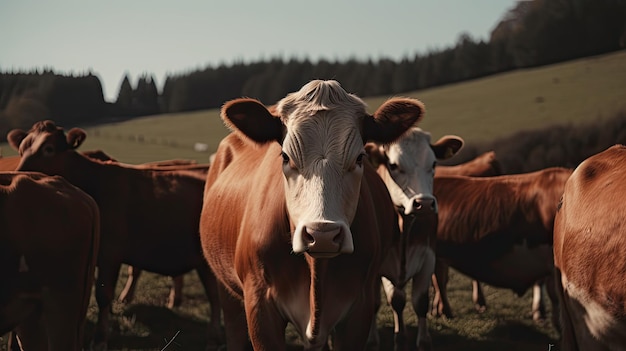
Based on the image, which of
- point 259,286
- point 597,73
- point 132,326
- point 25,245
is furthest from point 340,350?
point 597,73

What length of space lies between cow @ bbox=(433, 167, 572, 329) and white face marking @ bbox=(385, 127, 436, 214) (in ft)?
5.91

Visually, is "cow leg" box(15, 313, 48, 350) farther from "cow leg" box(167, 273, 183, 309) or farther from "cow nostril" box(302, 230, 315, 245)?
"cow leg" box(167, 273, 183, 309)

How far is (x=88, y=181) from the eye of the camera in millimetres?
8750

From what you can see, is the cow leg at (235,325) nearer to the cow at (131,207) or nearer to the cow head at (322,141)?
the cow head at (322,141)

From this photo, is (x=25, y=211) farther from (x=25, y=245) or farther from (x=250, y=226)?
(x=250, y=226)

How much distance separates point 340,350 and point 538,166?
2328 cm

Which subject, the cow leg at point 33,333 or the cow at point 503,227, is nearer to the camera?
the cow leg at point 33,333

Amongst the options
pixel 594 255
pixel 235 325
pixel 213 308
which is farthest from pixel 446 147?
pixel 594 255

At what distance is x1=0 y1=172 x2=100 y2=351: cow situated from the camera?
4695mm

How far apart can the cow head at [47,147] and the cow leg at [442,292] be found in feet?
16.4

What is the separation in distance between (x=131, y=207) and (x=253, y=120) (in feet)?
16.9

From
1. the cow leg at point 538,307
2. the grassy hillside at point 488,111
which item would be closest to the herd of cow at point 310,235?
Answer: the cow leg at point 538,307

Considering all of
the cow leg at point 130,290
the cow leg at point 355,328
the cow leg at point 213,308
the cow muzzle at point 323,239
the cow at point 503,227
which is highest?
the cow muzzle at point 323,239

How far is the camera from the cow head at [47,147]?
28.5 feet
